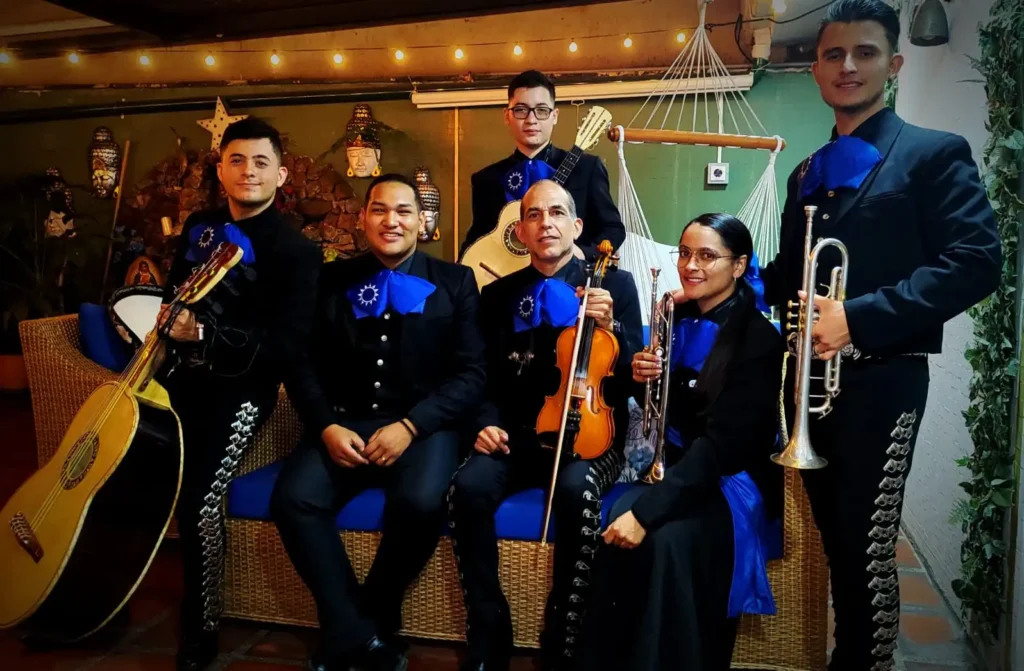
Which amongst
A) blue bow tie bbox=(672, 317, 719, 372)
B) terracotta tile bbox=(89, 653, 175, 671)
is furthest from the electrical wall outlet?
terracotta tile bbox=(89, 653, 175, 671)

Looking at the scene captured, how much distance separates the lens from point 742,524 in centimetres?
177

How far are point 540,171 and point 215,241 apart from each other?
1.23 meters

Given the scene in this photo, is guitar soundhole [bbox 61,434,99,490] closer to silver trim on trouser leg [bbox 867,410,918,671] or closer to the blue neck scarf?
the blue neck scarf

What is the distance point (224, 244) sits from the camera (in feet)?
7.17

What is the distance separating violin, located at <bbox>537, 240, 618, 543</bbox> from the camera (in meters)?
1.99

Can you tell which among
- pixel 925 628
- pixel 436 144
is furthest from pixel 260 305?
pixel 436 144

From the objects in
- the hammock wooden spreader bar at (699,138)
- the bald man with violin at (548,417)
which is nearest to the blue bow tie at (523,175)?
the hammock wooden spreader bar at (699,138)

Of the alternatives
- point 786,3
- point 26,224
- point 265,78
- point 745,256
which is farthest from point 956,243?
point 26,224

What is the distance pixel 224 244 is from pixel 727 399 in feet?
4.96

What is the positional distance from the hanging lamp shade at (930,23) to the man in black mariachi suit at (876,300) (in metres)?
1.00

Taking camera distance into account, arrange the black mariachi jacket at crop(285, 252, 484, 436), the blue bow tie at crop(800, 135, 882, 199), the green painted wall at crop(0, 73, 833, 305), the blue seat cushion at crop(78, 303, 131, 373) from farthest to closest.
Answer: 1. the green painted wall at crop(0, 73, 833, 305)
2. the blue seat cushion at crop(78, 303, 131, 373)
3. the black mariachi jacket at crop(285, 252, 484, 436)
4. the blue bow tie at crop(800, 135, 882, 199)

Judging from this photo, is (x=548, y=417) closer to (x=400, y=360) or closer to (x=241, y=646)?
(x=400, y=360)

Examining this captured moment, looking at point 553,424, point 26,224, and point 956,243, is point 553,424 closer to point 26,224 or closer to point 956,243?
point 956,243

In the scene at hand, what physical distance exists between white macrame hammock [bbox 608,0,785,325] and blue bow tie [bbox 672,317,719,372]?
3.92 ft
